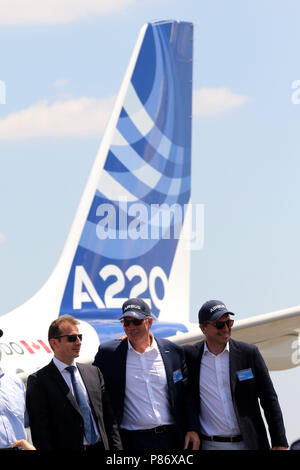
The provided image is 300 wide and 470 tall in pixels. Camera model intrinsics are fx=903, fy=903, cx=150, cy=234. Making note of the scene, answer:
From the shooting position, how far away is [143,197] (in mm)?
14273

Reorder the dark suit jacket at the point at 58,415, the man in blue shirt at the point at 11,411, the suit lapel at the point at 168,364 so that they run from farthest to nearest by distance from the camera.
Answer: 1. the suit lapel at the point at 168,364
2. the dark suit jacket at the point at 58,415
3. the man in blue shirt at the point at 11,411

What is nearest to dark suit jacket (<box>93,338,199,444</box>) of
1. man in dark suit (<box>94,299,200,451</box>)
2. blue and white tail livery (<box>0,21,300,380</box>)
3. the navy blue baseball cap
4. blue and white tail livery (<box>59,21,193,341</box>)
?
man in dark suit (<box>94,299,200,451</box>)

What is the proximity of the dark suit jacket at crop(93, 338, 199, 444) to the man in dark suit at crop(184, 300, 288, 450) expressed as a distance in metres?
0.08

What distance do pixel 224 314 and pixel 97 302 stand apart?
7.69m

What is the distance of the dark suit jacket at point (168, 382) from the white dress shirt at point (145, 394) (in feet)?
0.12

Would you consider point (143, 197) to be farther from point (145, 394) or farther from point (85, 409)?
point (85, 409)

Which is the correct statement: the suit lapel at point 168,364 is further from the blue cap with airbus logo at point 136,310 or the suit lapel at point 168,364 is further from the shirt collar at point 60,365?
the shirt collar at point 60,365

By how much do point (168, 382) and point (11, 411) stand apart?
1.12 metres

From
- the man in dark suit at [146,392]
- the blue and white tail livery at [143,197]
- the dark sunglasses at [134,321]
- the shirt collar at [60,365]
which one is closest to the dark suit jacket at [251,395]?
the man in dark suit at [146,392]

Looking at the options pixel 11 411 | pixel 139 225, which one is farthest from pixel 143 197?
pixel 11 411

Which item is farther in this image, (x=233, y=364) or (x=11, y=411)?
(x=233, y=364)

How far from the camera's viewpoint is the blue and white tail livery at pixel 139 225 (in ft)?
40.2

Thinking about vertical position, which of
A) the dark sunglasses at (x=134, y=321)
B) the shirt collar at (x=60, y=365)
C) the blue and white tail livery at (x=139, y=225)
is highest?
the blue and white tail livery at (x=139, y=225)
